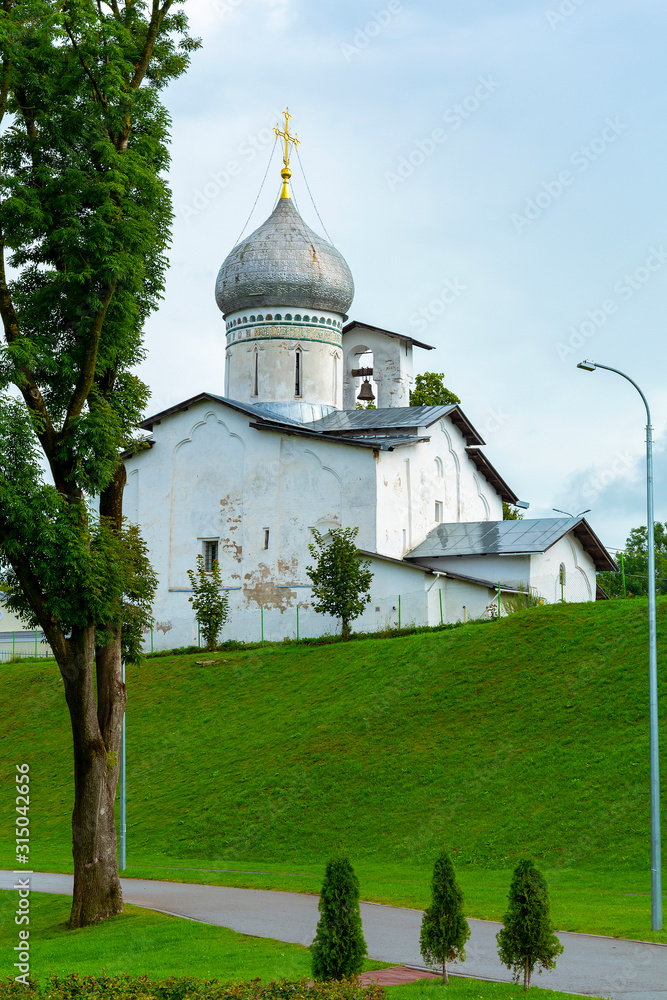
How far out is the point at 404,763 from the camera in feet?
74.1

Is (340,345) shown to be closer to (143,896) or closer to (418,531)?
(418,531)

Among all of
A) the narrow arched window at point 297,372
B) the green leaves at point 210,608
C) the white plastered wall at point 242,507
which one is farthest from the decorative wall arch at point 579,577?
the green leaves at point 210,608

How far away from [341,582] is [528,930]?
800 inches

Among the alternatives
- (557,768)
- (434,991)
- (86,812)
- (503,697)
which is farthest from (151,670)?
(434,991)

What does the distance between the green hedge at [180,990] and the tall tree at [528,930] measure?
1.41m

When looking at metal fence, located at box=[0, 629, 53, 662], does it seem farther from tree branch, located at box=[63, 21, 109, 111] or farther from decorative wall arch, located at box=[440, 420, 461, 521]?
tree branch, located at box=[63, 21, 109, 111]

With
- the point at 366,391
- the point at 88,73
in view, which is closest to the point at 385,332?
the point at 366,391

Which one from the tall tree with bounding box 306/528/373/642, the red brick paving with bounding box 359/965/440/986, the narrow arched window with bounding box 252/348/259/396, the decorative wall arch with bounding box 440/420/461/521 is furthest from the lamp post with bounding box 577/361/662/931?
the narrow arched window with bounding box 252/348/259/396

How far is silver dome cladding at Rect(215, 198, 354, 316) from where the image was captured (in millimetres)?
37062

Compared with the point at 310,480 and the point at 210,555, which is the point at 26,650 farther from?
the point at 310,480

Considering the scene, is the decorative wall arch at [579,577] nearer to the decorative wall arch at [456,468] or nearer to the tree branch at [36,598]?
the decorative wall arch at [456,468]

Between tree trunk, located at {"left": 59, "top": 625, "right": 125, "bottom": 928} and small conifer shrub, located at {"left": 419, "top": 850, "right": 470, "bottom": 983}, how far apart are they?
590cm

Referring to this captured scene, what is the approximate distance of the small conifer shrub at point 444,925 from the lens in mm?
10156

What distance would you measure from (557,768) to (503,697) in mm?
3251
